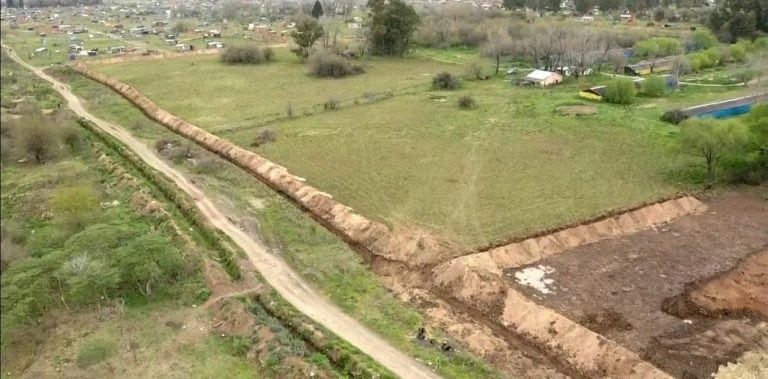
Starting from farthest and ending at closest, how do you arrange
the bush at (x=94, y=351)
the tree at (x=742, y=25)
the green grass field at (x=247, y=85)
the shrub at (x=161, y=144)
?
the tree at (x=742, y=25) → the green grass field at (x=247, y=85) → the shrub at (x=161, y=144) → the bush at (x=94, y=351)

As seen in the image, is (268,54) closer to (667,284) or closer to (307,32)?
(307,32)

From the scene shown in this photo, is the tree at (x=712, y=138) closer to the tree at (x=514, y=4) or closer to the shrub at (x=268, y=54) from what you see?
the shrub at (x=268, y=54)

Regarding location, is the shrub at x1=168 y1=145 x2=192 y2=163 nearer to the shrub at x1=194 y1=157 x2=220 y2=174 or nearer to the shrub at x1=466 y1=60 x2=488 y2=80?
the shrub at x1=194 y1=157 x2=220 y2=174

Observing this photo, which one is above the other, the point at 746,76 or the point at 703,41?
the point at 703,41

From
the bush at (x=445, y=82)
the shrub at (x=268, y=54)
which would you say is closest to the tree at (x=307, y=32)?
the shrub at (x=268, y=54)

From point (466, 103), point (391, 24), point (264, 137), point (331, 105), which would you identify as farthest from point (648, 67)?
point (264, 137)

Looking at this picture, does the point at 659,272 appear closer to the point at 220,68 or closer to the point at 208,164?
the point at 208,164
